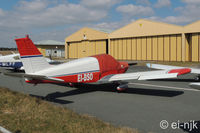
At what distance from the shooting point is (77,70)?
10.7m

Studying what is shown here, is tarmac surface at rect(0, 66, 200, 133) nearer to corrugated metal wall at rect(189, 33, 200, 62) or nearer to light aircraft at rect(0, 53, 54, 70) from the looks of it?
light aircraft at rect(0, 53, 54, 70)

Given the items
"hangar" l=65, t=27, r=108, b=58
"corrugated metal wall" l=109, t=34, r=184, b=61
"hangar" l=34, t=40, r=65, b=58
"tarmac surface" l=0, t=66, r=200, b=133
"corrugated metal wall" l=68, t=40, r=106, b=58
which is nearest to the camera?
"tarmac surface" l=0, t=66, r=200, b=133

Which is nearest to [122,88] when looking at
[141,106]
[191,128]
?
[141,106]

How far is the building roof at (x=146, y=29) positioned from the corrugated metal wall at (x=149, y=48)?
0.90 meters

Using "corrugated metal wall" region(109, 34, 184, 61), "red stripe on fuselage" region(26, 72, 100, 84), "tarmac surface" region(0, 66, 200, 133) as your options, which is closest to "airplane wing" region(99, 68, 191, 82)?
"red stripe on fuselage" region(26, 72, 100, 84)

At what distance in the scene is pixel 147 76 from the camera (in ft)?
33.2

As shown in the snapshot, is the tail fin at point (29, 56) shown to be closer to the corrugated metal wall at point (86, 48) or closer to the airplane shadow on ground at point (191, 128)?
the airplane shadow on ground at point (191, 128)

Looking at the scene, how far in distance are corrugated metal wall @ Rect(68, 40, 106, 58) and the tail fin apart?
124 ft

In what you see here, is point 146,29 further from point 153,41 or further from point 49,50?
point 49,50

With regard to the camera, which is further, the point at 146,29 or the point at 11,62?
the point at 146,29

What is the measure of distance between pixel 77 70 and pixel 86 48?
40727 mm

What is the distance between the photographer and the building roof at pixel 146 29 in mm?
34831

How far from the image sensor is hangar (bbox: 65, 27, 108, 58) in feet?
156

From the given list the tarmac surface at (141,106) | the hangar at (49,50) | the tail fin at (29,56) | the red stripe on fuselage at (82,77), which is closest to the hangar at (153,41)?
the hangar at (49,50)
